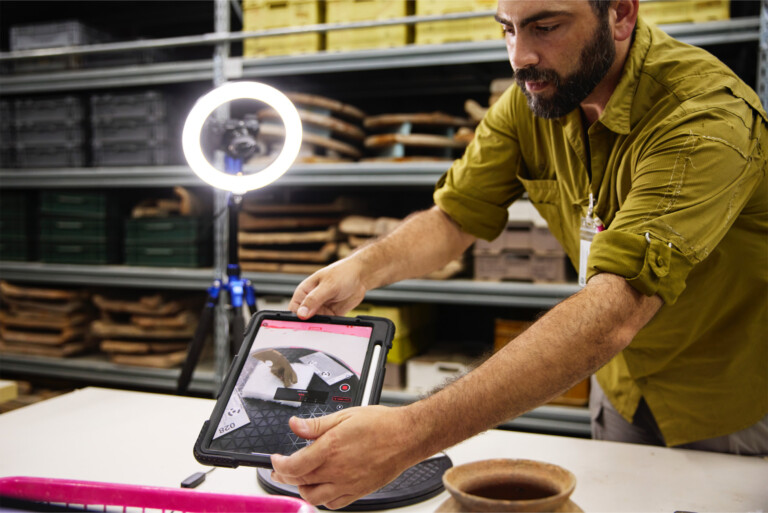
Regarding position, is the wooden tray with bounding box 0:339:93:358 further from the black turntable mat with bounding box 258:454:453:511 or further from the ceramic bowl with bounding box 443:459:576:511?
the ceramic bowl with bounding box 443:459:576:511

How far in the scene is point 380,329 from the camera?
93cm

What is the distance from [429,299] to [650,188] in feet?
4.55

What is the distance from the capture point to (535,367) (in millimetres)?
759

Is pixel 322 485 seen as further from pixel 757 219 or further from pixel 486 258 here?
pixel 486 258

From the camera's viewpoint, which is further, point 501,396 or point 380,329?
point 380,329

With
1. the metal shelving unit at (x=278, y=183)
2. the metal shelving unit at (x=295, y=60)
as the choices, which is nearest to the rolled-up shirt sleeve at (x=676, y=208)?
the metal shelving unit at (x=278, y=183)

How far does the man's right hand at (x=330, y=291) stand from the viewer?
3.34 ft

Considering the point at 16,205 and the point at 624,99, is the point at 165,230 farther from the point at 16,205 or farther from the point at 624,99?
the point at 624,99

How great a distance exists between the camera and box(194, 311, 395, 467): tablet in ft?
2.68

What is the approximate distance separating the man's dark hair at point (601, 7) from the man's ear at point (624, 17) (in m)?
0.03

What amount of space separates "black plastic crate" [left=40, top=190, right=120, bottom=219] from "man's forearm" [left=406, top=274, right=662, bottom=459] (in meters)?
2.36

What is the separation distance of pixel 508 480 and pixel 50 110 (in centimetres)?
281

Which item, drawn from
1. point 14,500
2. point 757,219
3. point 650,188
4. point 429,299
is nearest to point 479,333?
point 429,299

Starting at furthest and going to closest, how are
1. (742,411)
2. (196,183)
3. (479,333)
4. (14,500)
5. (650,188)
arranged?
(479,333)
(196,183)
(742,411)
(650,188)
(14,500)
